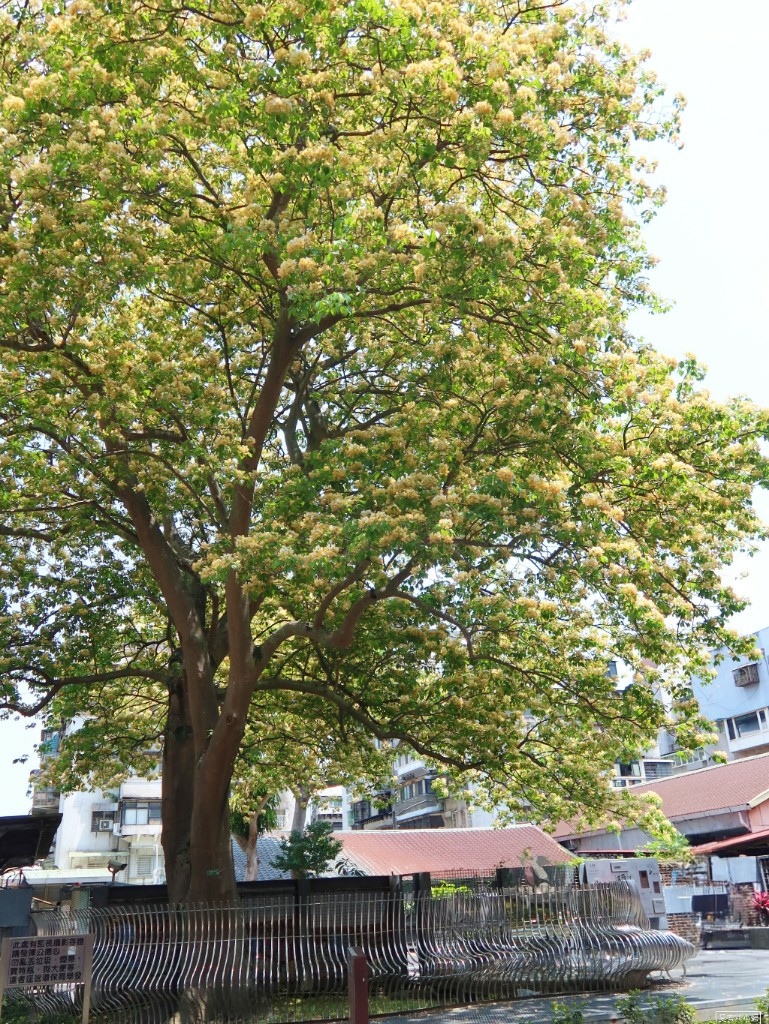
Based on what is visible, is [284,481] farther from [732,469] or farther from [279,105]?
[732,469]

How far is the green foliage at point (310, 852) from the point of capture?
86.5 ft

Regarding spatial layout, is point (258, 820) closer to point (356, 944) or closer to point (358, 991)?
point (356, 944)

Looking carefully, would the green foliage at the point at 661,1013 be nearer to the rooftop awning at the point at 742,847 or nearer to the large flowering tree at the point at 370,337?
the large flowering tree at the point at 370,337

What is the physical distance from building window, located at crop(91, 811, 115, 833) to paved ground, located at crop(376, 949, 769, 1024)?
37.7 m

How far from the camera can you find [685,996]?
1312 centimetres

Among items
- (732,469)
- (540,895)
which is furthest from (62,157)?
(540,895)

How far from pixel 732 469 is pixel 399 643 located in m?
5.69

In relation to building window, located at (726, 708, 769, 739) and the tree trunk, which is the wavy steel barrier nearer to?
the tree trunk

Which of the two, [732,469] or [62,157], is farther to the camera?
[732,469]

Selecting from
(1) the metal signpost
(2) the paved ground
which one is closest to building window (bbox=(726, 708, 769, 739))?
(2) the paved ground

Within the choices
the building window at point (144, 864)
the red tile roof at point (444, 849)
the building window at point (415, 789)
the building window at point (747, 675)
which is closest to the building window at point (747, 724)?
the building window at point (747, 675)

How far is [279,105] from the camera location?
30.2ft

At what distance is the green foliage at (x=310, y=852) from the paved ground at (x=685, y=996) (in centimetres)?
1197


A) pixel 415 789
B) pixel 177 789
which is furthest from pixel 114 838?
pixel 177 789
